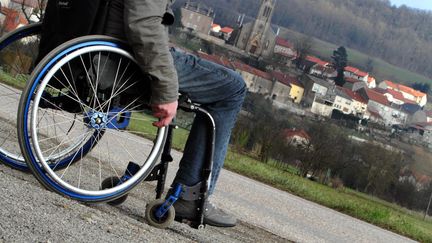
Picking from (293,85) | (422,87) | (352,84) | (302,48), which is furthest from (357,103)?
(422,87)

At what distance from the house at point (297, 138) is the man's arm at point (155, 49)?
44.3m

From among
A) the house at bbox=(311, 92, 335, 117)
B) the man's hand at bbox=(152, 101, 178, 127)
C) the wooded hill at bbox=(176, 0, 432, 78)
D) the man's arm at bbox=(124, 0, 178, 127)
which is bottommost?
the house at bbox=(311, 92, 335, 117)

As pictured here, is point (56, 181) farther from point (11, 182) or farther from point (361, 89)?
point (361, 89)

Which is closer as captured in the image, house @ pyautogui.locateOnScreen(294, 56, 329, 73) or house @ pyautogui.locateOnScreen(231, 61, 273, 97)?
house @ pyautogui.locateOnScreen(231, 61, 273, 97)

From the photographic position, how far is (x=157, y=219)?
4473 mm

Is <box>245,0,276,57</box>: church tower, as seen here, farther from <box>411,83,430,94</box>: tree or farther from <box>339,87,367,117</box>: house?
<box>411,83,430,94</box>: tree

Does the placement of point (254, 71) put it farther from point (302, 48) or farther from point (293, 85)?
point (302, 48)

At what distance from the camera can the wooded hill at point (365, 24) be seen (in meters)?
148

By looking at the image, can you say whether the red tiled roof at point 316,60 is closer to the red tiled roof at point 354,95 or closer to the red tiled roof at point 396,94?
the red tiled roof at point 354,95

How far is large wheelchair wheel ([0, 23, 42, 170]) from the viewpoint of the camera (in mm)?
4738

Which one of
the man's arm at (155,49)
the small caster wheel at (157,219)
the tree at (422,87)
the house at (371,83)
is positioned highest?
the man's arm at (155,49)

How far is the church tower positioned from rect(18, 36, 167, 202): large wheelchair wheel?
95.5 metres

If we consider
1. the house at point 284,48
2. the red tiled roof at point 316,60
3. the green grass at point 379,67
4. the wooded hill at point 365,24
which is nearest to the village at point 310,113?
the house at point 284,48

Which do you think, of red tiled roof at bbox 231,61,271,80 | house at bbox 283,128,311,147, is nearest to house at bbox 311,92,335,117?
red tiled roof at bbox 231,61,271,80
